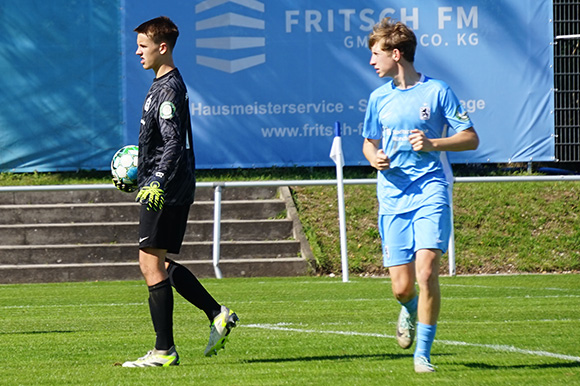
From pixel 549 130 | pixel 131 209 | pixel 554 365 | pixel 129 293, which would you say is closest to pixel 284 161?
pixel 131 209

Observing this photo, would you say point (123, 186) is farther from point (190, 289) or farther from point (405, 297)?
point (405, 297)

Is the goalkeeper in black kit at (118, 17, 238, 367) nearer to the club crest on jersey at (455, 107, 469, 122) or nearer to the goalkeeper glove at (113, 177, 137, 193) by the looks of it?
the goalkeeper glove at (113, 177, 137, 193)

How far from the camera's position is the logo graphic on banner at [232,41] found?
18.2 m

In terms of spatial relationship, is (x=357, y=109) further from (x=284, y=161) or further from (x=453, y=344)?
(x=453, y=344)

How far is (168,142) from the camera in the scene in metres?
6.20

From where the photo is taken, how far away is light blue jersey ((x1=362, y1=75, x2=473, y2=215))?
5895 millimetres

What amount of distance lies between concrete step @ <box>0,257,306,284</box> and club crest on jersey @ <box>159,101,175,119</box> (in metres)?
9.21

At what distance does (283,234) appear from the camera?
16406mm

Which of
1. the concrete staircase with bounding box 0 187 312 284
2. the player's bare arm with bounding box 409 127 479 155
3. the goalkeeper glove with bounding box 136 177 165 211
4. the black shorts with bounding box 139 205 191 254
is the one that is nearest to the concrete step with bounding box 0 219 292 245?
the concrete staircase with bounding box 0 187 312 284

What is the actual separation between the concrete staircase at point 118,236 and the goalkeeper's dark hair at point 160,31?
9.02m

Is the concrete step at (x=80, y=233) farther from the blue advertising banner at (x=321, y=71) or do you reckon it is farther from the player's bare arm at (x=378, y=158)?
the player's bare arm at (x=378, y=158)

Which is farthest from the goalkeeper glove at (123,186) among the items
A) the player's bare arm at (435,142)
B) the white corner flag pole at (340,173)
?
the white corner flag pole at (340,173)

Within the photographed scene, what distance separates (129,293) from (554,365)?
284 inches

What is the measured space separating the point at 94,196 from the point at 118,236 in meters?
1.21
